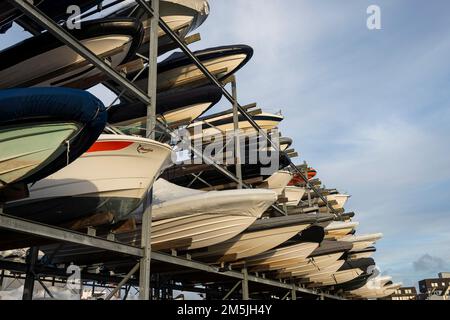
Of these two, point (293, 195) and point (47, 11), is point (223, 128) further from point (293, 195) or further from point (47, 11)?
point (47, 11)

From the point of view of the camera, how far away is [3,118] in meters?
5.09

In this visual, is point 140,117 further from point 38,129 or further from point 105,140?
point 38,129

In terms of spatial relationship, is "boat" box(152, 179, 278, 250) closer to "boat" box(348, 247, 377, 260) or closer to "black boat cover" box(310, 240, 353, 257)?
"black boat cover" box(310, 240, 353, 257)

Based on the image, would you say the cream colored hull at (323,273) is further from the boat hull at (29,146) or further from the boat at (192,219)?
the boat hull at (29,146)

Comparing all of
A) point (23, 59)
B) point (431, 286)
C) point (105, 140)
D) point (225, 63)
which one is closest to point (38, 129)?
point (105, 140)

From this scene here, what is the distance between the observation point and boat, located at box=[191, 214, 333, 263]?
10.8 m

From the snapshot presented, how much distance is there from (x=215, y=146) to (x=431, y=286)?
90.8 metres

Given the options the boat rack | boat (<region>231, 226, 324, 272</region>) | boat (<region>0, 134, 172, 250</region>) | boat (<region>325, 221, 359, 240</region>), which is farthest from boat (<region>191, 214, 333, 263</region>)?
boat (<region>325, 221, 359, 240</region>)

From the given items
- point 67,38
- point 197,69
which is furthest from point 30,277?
point 197,69

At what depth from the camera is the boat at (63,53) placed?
8250 millimetres

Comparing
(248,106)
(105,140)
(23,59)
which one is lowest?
(105,140)

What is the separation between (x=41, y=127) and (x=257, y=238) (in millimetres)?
6838

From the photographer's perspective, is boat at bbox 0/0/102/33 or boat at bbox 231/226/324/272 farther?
boat at bbox 231/226/324/272

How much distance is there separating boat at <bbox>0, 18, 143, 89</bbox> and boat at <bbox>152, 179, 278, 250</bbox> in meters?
3.15
